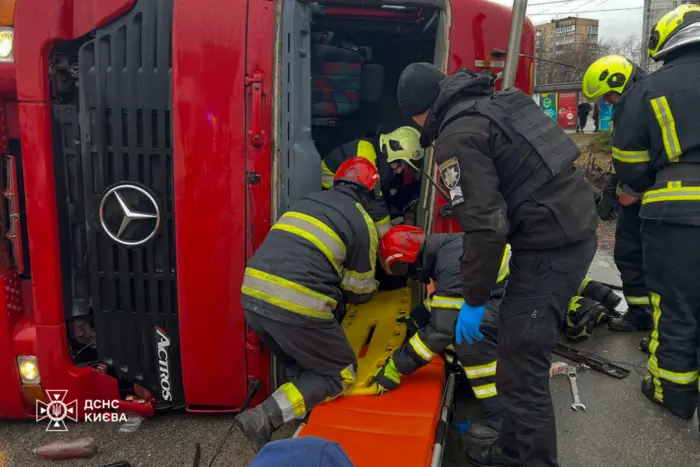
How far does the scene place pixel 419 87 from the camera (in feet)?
7.73

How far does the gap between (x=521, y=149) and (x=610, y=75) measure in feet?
6.75

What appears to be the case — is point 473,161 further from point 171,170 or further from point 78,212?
point 78,212

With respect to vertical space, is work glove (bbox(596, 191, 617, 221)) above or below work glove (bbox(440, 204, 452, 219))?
below

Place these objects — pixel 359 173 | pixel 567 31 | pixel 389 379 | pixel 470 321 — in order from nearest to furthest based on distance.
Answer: pixel 470 321, pixel 389 379, pixel 359 173, pixel 567 31

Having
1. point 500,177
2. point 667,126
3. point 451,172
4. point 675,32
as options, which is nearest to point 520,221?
point 500,177

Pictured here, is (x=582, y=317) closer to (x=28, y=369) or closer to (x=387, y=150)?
(x=387, y=150)

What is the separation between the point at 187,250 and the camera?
8.53 feet

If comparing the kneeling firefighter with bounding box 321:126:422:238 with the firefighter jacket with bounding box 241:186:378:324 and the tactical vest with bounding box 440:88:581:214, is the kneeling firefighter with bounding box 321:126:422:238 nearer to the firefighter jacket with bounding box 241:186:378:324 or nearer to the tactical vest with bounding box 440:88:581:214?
the firefighter jacket with bounding box 241:186:378:324

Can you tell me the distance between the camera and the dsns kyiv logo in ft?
8.79

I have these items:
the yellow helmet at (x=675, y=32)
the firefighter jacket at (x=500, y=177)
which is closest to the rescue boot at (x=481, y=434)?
the firefighter jacket at (x=500, y=177)

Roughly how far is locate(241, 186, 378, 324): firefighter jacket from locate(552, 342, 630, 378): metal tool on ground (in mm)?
1593

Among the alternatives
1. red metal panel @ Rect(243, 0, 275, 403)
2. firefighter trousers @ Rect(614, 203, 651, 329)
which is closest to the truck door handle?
red metal panel @ Rect(243, 0, 275, 403)

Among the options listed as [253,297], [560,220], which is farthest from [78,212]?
[560,220]

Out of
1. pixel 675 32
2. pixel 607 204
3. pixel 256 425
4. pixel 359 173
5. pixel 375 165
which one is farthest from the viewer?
pixel 607 204
